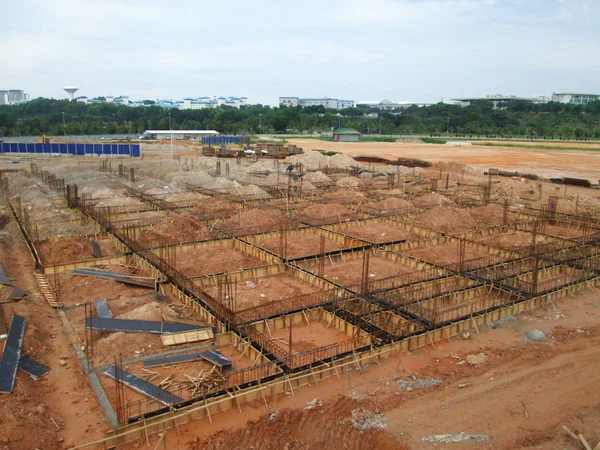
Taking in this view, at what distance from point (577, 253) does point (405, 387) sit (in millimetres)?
11147

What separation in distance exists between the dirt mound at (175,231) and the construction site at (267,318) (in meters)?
0.08

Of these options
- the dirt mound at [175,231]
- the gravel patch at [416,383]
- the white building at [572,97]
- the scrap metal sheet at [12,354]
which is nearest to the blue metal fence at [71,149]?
the dirt mound at [175,231]

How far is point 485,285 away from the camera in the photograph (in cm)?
1423

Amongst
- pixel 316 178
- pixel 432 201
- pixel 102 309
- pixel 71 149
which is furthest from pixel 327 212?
pixel 71 149

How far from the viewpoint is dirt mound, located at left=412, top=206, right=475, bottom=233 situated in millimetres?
21812

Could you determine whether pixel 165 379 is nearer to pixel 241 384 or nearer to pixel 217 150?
pixel 241 384

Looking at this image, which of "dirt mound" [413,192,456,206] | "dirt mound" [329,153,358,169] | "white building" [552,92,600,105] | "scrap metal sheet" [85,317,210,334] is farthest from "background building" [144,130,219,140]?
"white building" [552,92,600,105]

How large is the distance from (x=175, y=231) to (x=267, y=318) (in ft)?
28.3

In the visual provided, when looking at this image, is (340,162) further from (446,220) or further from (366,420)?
(366,420)

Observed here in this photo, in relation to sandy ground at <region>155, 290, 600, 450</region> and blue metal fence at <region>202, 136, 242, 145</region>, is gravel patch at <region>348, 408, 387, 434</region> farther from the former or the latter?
blue metal fence at <region>202, 136, 242, 145</region>

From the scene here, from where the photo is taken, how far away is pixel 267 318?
1181 centimetres

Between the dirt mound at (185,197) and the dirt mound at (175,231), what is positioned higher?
the dirt mound at (185,197)

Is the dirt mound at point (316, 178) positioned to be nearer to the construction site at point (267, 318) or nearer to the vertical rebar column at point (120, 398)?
the construction site at point (267, 318)

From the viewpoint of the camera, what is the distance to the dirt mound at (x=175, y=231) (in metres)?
18.6
